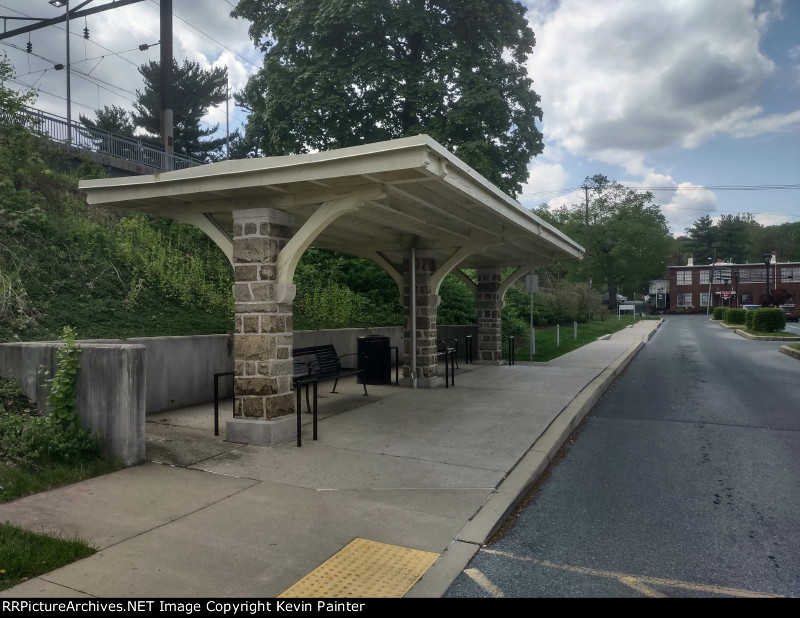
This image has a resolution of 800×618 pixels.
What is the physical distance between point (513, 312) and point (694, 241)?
3636 inches

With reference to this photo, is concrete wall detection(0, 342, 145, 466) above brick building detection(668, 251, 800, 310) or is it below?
→ below

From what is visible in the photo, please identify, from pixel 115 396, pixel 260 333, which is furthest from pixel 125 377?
pixel 260 333

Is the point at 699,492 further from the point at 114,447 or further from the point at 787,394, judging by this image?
the point at 787,394

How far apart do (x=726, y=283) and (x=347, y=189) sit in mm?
74057

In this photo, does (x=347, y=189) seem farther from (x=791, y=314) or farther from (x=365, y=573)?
(x=791, y=314)

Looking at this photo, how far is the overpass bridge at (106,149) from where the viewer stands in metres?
14.8

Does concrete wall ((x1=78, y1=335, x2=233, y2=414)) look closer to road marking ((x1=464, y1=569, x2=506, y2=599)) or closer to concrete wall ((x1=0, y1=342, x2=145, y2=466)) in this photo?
concrete wall ((x1=0, y1=342, x2=145, y2=466))

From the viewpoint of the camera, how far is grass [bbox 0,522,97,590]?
10.3ft

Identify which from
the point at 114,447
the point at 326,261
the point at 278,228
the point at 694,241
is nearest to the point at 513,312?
the point at 326,261

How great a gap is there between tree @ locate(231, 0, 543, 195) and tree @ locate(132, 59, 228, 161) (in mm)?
10025

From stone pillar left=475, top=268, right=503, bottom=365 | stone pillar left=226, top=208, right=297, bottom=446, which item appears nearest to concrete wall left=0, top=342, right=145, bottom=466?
stone pillar left=226, top=208, right=297, bottom=446

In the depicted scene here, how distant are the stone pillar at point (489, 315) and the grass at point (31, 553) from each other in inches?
488

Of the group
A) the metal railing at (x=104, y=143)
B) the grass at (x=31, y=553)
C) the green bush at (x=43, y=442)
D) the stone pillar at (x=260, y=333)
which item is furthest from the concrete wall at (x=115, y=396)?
the metal railing at (x=104, y=143)
